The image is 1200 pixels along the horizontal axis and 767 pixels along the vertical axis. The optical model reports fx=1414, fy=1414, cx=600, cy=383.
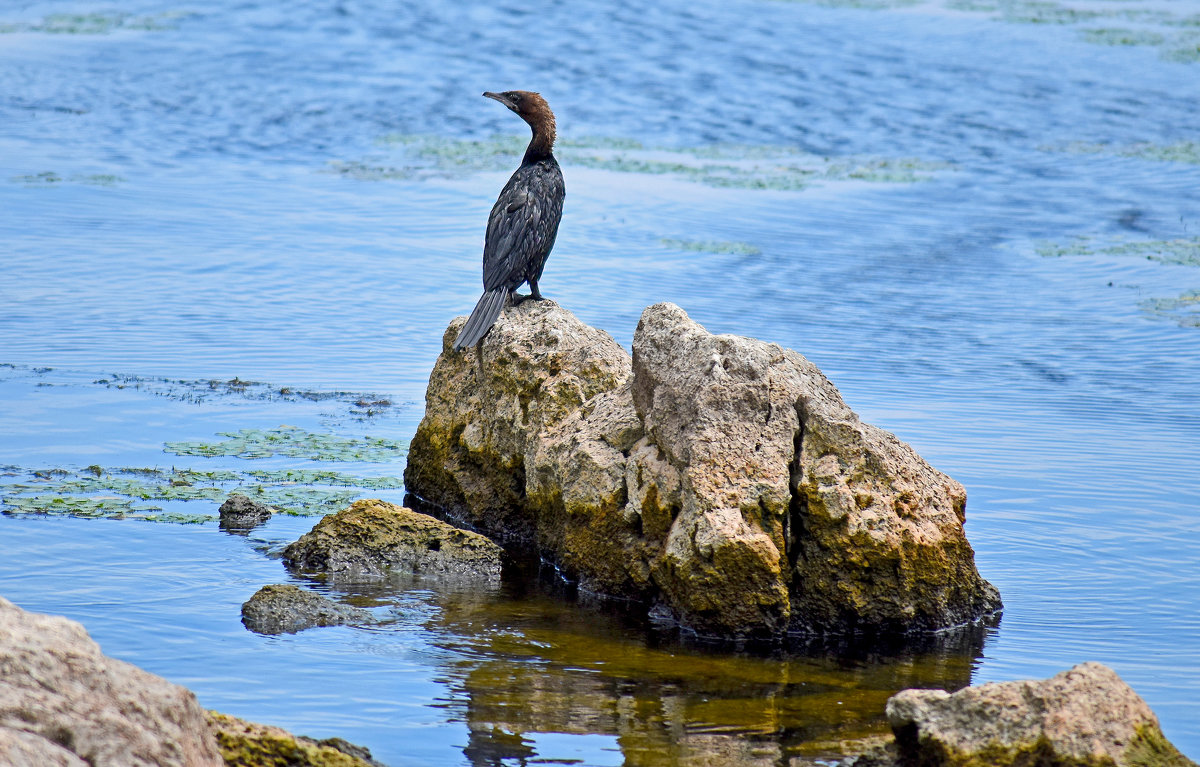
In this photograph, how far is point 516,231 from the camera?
872 centimetres

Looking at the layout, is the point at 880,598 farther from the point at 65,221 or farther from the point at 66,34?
the point at 66,34

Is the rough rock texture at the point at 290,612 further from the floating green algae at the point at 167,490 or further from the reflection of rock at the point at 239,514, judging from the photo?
the floating green algae at the point at 167,490

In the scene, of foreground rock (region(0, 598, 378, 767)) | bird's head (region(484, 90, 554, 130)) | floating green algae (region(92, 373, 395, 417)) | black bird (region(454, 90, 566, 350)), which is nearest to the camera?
foreground rock (region(0, 598, 378, 767))

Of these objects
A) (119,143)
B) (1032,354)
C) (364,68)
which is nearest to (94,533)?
(1032,354)

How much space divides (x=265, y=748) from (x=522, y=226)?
16.0 ft

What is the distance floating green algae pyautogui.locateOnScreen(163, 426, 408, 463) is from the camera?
893 centimetres

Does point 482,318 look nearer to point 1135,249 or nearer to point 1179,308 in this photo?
point 1179,308

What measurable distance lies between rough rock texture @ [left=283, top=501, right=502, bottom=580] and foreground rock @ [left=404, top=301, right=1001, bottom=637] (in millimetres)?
486

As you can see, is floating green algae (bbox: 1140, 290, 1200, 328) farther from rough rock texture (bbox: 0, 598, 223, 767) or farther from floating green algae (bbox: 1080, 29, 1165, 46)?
floating green algae (bbox: 1080, 29, 1165, 46)

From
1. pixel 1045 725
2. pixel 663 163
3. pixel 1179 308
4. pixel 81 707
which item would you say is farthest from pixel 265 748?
pixel 663 163

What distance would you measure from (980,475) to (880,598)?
2836 millimetres

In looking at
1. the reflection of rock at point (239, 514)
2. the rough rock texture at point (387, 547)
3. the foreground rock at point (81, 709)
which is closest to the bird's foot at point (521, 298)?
the rough rock texture at point (387, 547)

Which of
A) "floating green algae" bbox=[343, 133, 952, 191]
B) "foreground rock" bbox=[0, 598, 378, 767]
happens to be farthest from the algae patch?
"foreground rock" bbox=[0, 598, 378, 767]

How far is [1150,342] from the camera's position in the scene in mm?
13039
